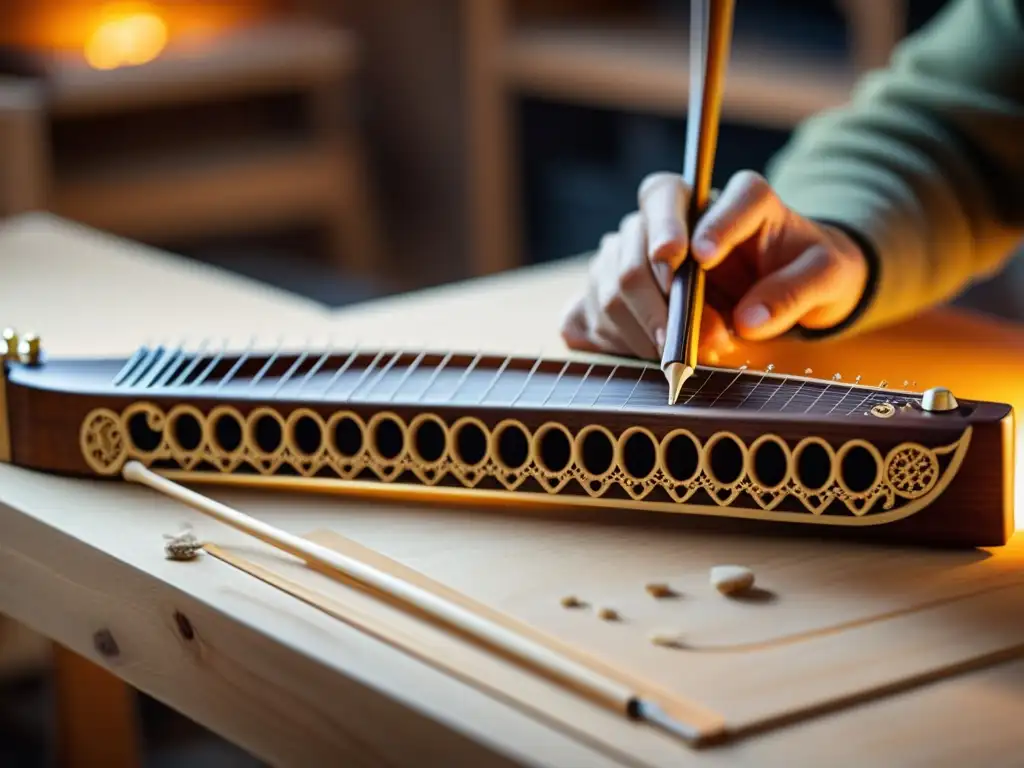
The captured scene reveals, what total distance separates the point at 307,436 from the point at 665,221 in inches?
11.1

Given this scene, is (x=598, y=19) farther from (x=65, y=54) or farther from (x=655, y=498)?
(x=655, y=498)

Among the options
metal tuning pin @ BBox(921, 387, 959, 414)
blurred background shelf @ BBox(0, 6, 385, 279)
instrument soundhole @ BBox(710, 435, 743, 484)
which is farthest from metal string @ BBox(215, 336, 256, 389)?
blurred background shelf @ BBox(0, 6, 385, 279)

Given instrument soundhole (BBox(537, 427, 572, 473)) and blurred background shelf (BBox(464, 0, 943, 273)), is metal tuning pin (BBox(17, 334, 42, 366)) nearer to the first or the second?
instrument soundhole (BBox(537, 427, 572, 473))

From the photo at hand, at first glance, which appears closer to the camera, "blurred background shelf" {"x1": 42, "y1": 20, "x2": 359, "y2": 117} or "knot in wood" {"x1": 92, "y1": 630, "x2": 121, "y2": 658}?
"knot in wood" {"x1": 92, "y1": 630, "x2": 121, "y2": 658}

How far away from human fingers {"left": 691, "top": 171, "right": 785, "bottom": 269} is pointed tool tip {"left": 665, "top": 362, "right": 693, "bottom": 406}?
0.41 feet

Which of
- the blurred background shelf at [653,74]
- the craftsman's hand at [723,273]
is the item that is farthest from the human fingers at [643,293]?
the blurred background shelf at [653,74]

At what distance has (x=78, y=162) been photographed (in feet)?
10.4

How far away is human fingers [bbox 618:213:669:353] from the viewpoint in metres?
0.98

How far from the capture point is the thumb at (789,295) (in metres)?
1.01

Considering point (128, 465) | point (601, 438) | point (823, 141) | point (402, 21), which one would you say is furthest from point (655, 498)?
point (402, 21)

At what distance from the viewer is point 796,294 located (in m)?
1.04

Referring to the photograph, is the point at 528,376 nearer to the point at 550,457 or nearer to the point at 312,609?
the point at 550,457

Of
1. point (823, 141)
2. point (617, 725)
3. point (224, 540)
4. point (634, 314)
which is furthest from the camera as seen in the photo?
point (823, 141)

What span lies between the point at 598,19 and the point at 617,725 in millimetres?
2655
